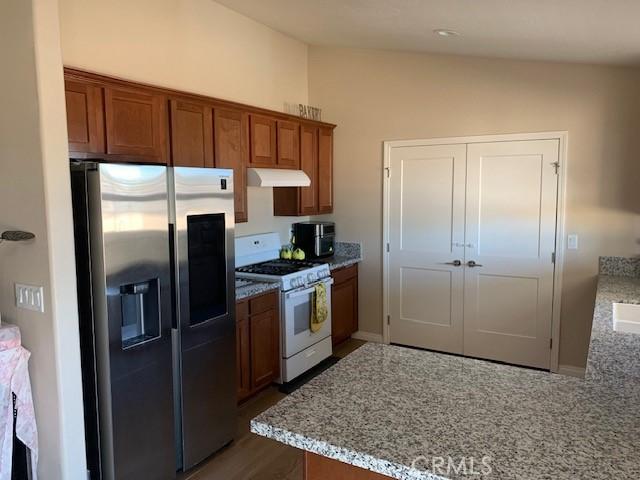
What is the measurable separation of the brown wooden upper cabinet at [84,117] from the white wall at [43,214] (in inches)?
Answer: 15.2

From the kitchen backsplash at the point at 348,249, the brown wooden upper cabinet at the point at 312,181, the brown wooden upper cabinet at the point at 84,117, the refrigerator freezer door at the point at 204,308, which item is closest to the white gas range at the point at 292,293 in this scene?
the brown wooden upper cabinet at the point at 312,181

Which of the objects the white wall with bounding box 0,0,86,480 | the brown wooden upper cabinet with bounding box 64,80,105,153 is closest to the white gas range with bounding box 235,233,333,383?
the brown wooden upper cabinet with bounding box 64,80,105,153

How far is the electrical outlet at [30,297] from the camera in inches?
83.7

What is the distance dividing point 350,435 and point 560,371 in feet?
11.4

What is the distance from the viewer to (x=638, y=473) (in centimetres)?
104

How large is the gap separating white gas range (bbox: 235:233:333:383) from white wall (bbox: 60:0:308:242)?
8.3 inches

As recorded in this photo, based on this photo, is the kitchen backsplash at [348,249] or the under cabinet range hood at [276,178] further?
the kitchen backsplash at [348,249]

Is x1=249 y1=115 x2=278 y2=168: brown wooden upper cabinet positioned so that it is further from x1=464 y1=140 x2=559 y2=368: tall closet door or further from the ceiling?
x1=464 y1=140 x2=559 y2=368: tall closet door

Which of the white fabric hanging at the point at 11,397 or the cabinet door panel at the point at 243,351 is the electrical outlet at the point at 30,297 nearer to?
the white fabric hanging at the point at 11,397

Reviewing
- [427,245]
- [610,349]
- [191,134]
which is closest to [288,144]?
[191,134]

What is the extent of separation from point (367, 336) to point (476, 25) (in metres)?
3.07

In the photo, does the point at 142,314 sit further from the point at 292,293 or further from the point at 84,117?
the point at 292,293

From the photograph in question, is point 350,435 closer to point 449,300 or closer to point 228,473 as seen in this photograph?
point 228,473

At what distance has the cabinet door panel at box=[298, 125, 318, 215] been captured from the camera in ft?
14.6
